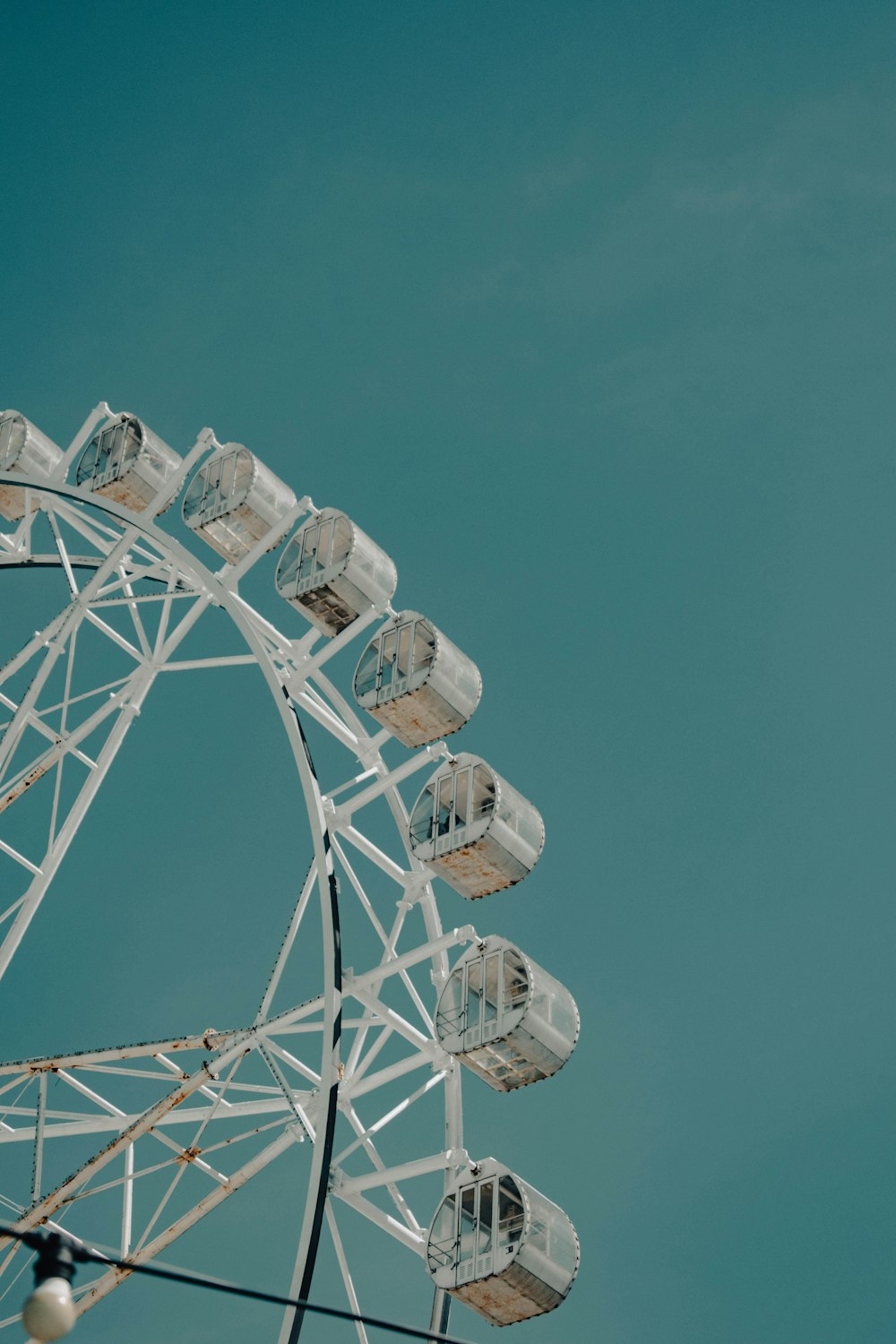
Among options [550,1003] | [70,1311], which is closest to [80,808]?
[550,1003]

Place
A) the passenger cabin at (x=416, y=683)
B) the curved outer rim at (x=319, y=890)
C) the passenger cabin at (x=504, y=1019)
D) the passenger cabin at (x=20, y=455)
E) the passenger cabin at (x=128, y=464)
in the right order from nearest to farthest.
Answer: the curved outer rim at (x=319, y=890) < the passenger cabin at (x=504, y=1019) < the passenger cabin at (x=416, y=683) < the passenger cabin at (x=128, y=464) < the passenger cabin at (x=20, y=455)

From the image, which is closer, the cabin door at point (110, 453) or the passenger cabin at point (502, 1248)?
the passenger cabin at point (502, 1248)

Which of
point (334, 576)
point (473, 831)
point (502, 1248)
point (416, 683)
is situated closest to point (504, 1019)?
point (473, 831)

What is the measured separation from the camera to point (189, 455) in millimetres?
25859

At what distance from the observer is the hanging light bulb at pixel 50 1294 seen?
8.05 m

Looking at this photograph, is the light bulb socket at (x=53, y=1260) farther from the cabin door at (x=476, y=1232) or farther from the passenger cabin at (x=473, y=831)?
the passenger cabin at (x=473, y=831)

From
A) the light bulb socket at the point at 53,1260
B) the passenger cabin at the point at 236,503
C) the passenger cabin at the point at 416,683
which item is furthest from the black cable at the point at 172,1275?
the passenger cabin at the point at 236,503

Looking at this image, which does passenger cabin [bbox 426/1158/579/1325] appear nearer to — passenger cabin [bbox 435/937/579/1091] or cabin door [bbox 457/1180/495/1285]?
cabin door [bbox 457/1180/495/1285]

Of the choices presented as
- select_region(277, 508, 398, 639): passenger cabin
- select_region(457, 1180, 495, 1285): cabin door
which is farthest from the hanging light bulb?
select_region(277, 508, 398, 639): passenger cabin

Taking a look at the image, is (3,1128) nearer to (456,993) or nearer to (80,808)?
(80,808)

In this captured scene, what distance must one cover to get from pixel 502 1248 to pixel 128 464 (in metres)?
13.6

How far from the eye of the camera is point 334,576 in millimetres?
23859

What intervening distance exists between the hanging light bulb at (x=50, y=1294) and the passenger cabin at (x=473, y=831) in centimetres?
1434

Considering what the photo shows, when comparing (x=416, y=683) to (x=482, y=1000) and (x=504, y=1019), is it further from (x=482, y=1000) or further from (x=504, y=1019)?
(x=504, y=1019)
